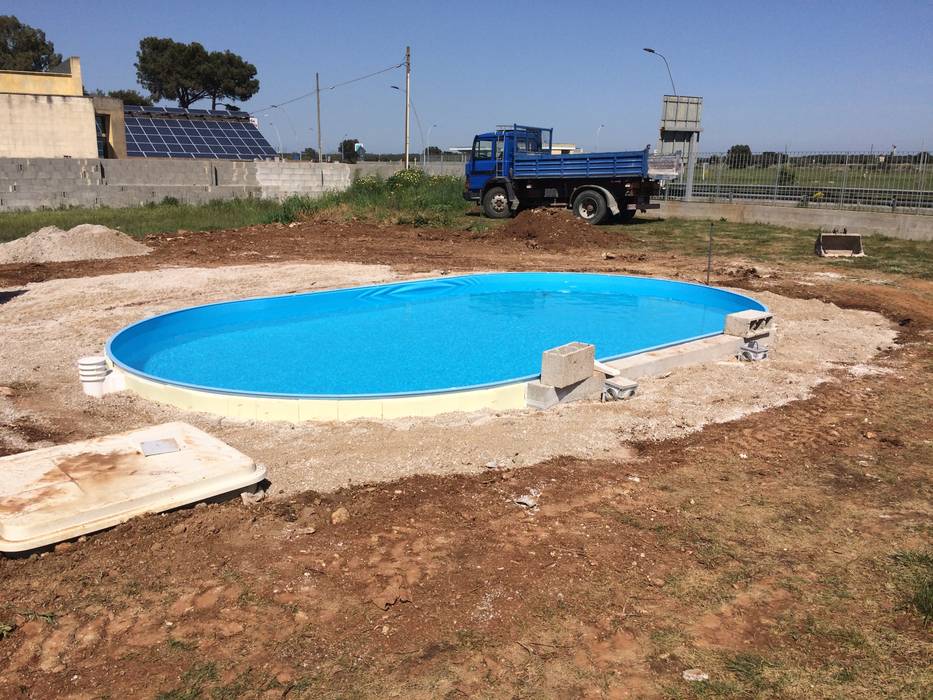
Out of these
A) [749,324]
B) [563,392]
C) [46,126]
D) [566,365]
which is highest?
[46,126]

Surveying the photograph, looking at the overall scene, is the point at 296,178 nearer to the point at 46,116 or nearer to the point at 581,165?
the point at 46,116

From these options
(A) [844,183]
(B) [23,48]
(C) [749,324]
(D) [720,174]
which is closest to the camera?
(C) [749,324]

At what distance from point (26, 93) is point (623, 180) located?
2799cm

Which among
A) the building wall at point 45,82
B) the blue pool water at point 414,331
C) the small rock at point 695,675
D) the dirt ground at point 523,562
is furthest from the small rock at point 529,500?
the building wall at point 45,82

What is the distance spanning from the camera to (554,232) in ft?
62.7

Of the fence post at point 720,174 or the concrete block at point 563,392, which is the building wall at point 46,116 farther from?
the concrete block at point 563,392

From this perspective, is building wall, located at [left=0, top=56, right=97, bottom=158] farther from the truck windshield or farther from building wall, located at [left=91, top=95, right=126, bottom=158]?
the truck windshield

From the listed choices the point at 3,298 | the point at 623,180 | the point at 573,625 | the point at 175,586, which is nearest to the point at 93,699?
the point at 175,586

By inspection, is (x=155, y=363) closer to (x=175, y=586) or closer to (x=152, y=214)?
(x=175, y=586)

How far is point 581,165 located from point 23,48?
6723cm

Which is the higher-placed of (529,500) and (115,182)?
(115,182)

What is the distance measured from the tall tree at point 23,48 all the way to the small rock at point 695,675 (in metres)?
77.7

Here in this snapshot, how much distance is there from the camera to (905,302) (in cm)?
1172

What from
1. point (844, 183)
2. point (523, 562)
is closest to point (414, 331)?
point (523, 562)
